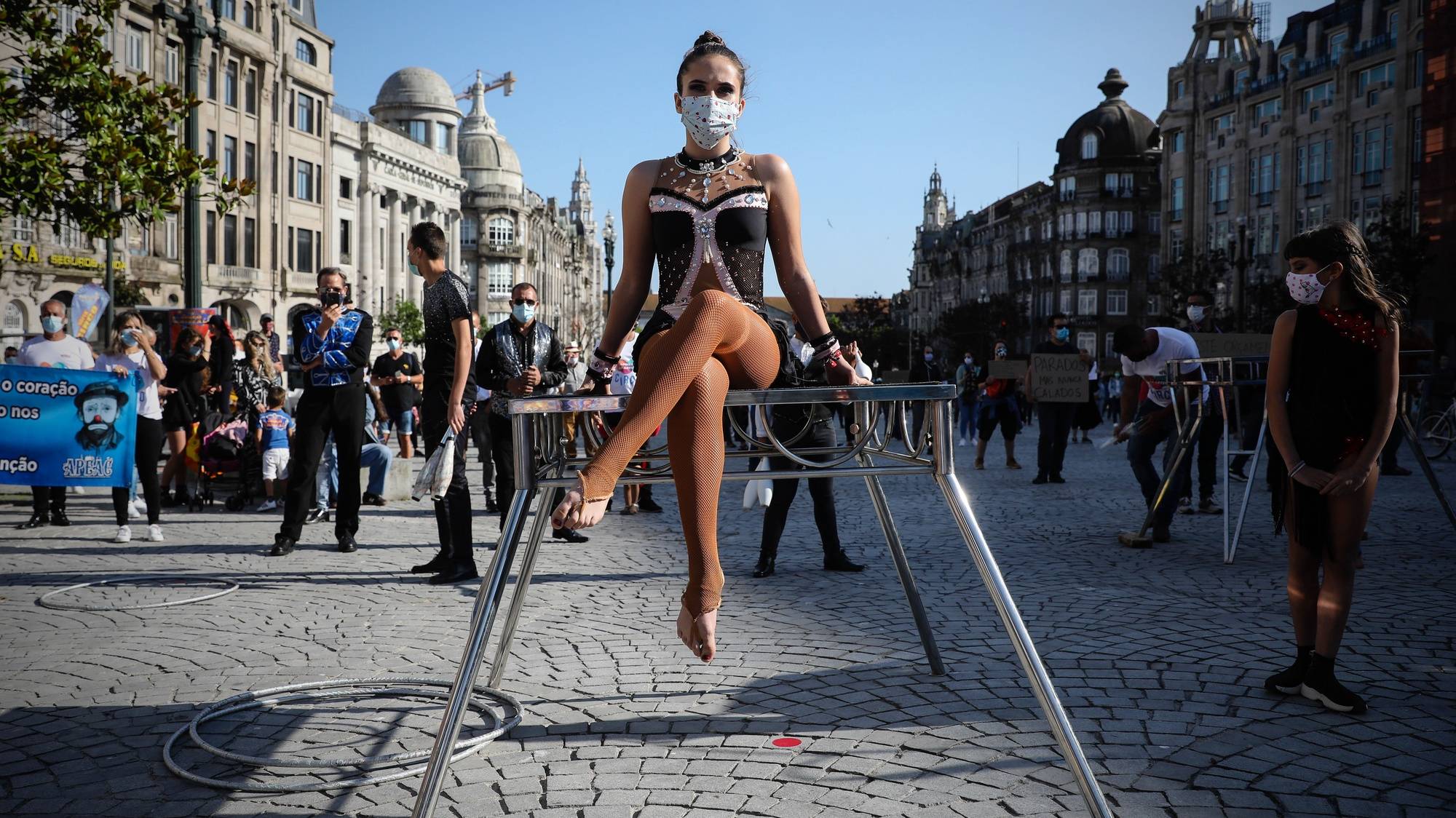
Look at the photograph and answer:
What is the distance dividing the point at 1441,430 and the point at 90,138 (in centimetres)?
2031

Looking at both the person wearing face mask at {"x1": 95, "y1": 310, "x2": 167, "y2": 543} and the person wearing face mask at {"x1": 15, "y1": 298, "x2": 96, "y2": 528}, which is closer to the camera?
the person wearing face mask at {"x1": 95, "y1": 310, "x2": 167, "y2": 543}

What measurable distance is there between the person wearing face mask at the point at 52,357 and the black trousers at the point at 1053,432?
10.7 meters

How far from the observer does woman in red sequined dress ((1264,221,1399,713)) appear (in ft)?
15.5

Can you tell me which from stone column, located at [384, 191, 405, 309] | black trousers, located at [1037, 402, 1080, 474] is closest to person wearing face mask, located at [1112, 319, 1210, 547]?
black trousers, located at [1037, 402, 1080, 474]

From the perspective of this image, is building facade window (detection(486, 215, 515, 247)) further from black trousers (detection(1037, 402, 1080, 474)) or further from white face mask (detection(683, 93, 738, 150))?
white face mask (detection(683, 93, 738, 150))

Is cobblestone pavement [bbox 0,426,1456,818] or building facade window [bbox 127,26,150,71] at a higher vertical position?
building facade window [bbox 127,26,150,71]

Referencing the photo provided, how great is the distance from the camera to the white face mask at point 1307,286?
16.0 feet

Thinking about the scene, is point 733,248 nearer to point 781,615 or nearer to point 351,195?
point 781,615

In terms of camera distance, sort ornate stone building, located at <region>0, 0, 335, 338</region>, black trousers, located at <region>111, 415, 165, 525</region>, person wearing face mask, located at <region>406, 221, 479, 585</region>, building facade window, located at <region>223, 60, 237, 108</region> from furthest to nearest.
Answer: building facade window, located at <region>223, 60, 237, 108</region>, ornate stone building, located at <region>0, 0, 335, 338</region>, black trousers, located at <region>111, 415, 165, 525</region>, person wearing face mask, located at <region>406, 221, 479, 585</region>

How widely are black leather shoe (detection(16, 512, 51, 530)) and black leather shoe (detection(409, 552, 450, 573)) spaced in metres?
4.78

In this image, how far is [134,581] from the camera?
7691 millimetres

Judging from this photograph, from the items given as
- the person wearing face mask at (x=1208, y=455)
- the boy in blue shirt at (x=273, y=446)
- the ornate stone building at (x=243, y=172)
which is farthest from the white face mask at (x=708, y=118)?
the ornate stone building at (x=243, y=172)

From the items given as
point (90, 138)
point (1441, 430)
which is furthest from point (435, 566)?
point (1441, 430)

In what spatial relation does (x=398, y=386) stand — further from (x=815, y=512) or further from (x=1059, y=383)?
(x=815, y=512)
